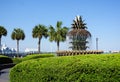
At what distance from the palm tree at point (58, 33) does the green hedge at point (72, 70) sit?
57.1 meters

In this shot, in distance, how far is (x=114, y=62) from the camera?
32.2 feet

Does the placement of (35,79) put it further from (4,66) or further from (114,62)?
(4,66)

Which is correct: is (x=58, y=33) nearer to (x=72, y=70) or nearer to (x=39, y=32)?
(x=39, y=32)

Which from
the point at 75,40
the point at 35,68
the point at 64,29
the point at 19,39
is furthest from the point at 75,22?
the point at 19,39

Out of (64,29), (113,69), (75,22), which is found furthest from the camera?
(64,29)

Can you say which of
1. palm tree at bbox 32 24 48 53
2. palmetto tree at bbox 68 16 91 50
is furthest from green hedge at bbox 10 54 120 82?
palm tree at bbox 32 24 48 53

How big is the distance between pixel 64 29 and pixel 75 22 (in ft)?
74.3

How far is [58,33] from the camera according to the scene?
70.0 meters

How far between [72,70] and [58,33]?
59.9 m

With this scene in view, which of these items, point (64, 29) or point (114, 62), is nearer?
point (114, 62)

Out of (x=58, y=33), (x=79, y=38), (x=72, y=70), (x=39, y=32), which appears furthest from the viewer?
(x=39, y=32)

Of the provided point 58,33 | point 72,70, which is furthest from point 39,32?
point 72,70

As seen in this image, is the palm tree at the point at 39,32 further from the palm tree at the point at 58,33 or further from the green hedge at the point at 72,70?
the green hedge at the point at 72,70

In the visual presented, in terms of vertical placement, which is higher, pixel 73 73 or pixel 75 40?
pixel 75 40
